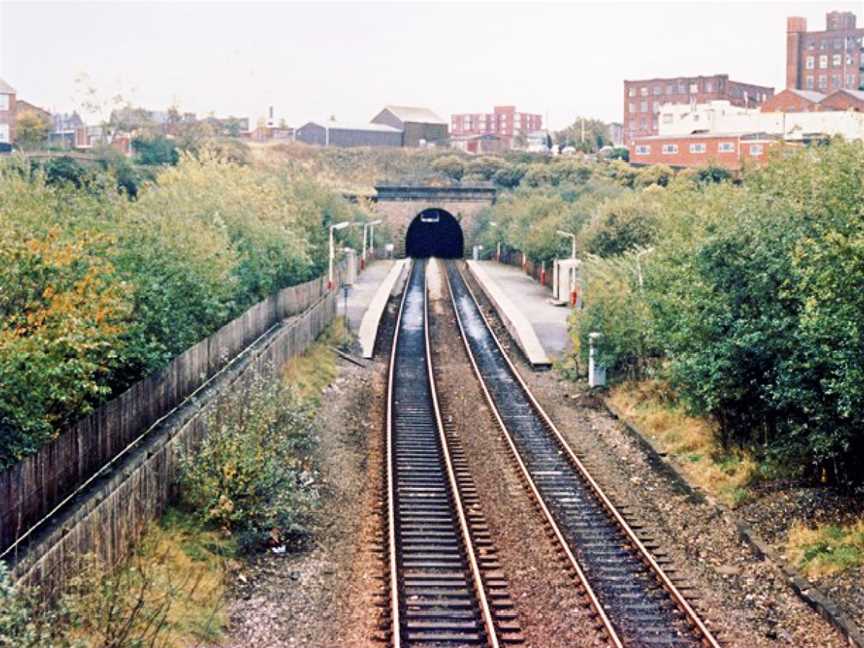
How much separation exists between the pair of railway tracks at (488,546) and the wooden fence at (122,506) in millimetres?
3370

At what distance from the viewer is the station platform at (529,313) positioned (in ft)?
118

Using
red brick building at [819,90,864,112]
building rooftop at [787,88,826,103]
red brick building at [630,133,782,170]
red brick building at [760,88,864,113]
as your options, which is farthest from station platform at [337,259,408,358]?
building rooftop at [787,88,826,103]

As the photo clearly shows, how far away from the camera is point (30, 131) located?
86.6m

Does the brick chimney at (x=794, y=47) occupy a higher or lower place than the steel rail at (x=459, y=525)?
higher

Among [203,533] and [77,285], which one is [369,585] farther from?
[77,285]

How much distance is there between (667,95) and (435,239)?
39.5m

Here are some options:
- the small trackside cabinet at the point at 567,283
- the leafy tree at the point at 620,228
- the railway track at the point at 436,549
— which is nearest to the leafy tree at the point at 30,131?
the small trackside cabinet at the point at 567,283

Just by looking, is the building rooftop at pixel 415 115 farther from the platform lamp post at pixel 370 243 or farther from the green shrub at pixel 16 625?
the green shrub at pixel 16 625

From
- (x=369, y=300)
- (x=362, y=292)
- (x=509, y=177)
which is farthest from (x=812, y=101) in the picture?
(x=369, y=300)

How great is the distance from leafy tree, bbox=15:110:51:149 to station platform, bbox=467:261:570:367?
3966cm

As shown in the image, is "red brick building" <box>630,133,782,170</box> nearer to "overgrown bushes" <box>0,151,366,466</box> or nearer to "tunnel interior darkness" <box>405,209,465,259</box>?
"tunnel interior darkness" <box>405,209,465,259</box>

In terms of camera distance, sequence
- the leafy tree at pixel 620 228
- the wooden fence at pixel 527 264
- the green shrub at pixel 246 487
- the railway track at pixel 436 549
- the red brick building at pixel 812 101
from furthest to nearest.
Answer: the red brick building at pixel 812 101 → the wooden fence at pixel 527 264 → the leafy tree at pixel 620 228 → the green shrub at pixel 246 487 → the railway track at pixel 436 549

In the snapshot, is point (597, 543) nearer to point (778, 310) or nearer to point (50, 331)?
point (778, 310)

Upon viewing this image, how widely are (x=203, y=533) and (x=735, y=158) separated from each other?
7956cm
